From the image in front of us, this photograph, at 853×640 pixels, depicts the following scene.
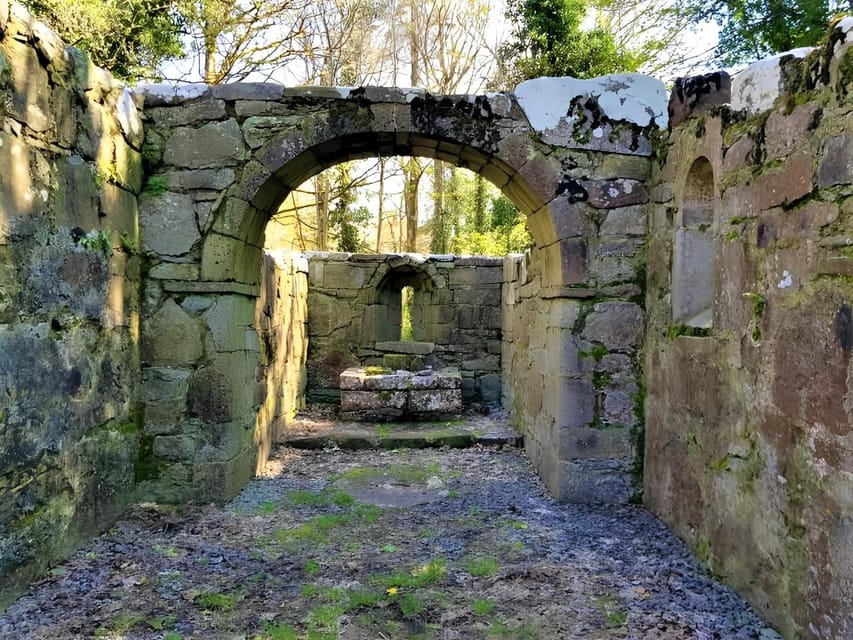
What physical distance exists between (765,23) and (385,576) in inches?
366

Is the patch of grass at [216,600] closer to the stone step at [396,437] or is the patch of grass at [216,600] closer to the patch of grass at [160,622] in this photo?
the patch of grass at [160,622]

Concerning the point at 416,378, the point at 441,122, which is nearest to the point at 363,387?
the point at 416,378

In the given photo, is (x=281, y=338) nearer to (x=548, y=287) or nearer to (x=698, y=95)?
(x=548, y=287)

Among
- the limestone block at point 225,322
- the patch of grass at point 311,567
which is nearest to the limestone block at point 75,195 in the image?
the limestone block at point 225,322

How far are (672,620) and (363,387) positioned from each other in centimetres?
467

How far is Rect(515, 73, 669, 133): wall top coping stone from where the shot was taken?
162 inches

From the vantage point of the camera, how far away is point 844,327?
6.81 feet

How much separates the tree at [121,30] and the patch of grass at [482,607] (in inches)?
277

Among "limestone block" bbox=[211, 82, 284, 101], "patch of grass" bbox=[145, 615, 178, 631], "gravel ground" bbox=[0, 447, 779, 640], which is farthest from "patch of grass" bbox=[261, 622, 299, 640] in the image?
"limestone block" bbox=[211, 82, 284, 101]

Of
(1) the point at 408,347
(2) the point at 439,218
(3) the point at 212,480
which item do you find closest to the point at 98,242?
(3) the point at 212,480

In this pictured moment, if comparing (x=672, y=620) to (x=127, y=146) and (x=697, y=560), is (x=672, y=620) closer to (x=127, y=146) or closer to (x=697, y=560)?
(x=697, y=560)

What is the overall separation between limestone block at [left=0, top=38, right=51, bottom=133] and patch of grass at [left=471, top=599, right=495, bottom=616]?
3.01m

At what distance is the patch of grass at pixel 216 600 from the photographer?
2707 millimetres

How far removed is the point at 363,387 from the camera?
686 centimetres
